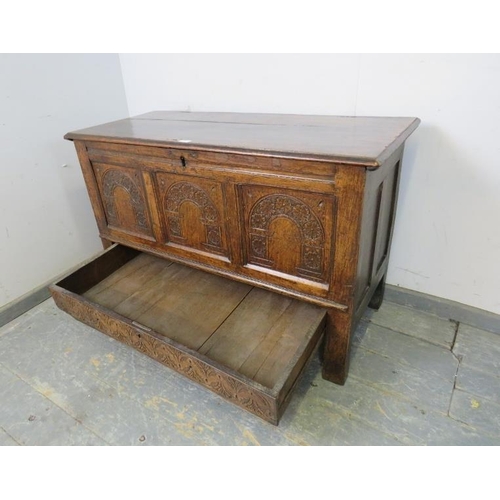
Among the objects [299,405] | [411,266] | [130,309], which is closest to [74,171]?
[130,309]

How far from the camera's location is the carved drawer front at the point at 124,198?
1.35 m

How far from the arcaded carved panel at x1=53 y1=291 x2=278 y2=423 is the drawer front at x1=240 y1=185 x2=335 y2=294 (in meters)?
0.36

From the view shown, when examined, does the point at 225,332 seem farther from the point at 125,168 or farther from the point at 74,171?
the point at 74,171

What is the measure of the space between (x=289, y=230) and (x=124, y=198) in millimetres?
713

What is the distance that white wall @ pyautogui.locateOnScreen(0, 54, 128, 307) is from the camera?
1.51m

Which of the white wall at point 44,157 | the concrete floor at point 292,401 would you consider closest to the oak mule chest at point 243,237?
the concrete floor at point 292,401

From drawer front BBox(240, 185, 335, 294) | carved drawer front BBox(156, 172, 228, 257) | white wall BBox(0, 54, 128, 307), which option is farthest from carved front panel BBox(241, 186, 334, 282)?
white wall BBox(0, 54, 128, 307)

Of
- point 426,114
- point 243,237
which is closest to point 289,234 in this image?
point 243,237

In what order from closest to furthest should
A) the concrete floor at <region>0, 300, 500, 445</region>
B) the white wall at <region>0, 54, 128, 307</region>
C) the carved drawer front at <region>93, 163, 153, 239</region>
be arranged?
the concrete floor at <region>0, 300, 500, 445</region> → the carved drawer front at <region>93, 163, 153, 239</region> → the white wall at <region>0, 54, 128, 307</region>

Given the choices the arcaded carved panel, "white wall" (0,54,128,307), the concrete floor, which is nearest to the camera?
the arcaded carved panel

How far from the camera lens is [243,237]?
3.84 ft

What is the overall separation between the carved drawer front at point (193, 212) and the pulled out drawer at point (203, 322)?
8.0 inches

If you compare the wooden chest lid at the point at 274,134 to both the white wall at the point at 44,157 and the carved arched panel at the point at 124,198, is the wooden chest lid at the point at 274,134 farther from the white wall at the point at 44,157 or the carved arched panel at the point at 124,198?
the white wall at the point at 44,157

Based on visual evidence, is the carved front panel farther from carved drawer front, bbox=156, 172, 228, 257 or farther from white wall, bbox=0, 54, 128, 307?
white wall, bbox=0, 54, 128, 307
